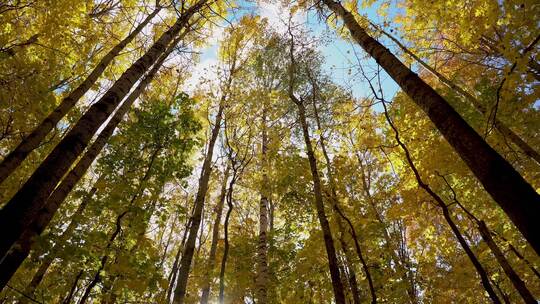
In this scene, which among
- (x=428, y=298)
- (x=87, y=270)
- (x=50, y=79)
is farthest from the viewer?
(x=428, y=298)

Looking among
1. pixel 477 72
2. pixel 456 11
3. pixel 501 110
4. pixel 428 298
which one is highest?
pixel 477 72

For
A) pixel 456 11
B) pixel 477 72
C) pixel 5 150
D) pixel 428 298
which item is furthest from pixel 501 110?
pixel 5 150

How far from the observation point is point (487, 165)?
1.89 m

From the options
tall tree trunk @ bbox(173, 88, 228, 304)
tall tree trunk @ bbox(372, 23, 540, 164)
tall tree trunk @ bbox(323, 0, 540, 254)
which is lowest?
tall tree trunk @ bbox(323, 0, 540, 254)

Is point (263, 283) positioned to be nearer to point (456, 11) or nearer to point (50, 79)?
point (50, 79)

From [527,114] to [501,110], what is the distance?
0.94 meters

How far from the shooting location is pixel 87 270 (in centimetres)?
526

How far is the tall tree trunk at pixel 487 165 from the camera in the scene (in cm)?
163

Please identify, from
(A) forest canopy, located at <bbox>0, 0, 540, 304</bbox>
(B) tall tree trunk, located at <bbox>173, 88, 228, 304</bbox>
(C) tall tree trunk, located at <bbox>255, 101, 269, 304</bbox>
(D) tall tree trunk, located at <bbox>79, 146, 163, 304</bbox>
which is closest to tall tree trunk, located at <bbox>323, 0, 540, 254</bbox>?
(A) forest canopy, located at <bbox>0, 0, 540, 304</bbox>

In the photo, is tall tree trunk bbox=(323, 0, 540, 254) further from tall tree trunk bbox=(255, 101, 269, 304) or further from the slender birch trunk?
tall tree trunk bbox=(255, 101, 269, 304)

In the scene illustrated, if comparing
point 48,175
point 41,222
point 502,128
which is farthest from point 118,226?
point 502,128

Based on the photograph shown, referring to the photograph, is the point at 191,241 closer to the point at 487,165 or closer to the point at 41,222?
the point at 41,222

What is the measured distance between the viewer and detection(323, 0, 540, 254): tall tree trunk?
1631 mm

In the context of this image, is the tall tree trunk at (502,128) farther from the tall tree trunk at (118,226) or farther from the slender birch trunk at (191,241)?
the tall tree trunk at (118,226)
